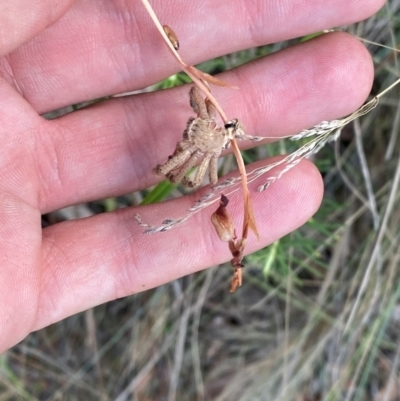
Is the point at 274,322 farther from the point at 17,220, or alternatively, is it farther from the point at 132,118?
the point at 17,220

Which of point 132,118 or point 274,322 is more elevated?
point 132,118

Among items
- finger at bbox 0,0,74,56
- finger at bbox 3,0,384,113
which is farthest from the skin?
finger at bbox 0,0,74,56

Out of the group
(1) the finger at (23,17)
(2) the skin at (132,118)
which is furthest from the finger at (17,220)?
(1) the finger at (23,17)

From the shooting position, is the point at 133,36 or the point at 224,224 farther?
the point at 133,36

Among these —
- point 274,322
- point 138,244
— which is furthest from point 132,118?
point 274,322

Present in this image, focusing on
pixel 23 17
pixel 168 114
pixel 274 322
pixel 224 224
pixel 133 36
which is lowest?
pixel 274 322
